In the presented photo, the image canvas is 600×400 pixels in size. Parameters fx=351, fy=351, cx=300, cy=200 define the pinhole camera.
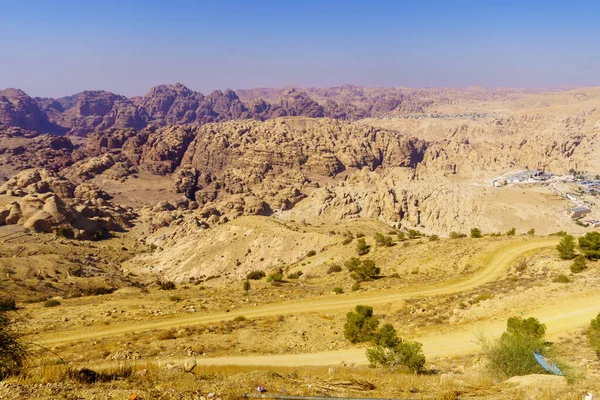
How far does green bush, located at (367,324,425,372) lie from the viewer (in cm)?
1088

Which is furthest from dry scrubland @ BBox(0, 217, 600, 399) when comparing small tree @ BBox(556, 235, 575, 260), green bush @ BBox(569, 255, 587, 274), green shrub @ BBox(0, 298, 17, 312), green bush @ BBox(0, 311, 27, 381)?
green shrub @ BBox(0, 298, 17, 312)

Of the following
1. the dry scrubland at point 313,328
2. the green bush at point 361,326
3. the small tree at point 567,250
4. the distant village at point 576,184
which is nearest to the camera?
the dry scrubland at point 313,328

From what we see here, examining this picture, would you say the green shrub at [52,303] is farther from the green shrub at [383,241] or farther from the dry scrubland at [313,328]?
the green shrub at [383,241]

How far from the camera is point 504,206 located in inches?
2579

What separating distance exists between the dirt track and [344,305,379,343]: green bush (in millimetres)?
2334

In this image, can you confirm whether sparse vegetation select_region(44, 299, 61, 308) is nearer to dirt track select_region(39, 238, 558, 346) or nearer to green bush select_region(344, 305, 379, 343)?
dirt track select_region(39, 238, 558, 346)

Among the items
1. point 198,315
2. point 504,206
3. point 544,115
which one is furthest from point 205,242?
point 544,115

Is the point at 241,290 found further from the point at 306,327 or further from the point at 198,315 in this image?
the point at 306,327

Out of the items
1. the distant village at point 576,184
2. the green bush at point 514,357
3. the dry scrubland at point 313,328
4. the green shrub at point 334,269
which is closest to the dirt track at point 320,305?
the dry scrubland at point 313,328

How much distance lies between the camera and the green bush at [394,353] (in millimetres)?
10875

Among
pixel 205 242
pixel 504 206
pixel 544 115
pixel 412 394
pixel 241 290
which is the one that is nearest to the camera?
pixel 412 394

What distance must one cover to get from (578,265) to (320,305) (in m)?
14.8

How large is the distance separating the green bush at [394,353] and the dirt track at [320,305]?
3.73 metres

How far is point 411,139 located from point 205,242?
4730 inches
